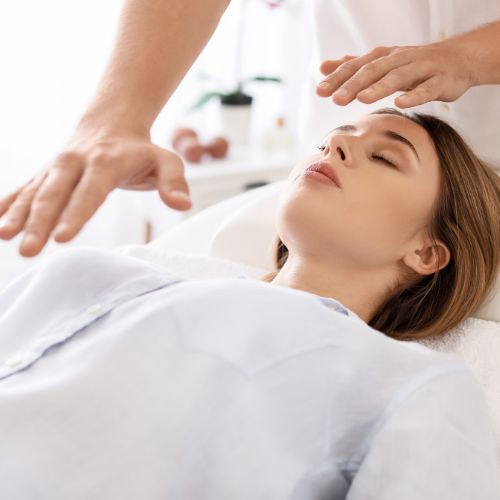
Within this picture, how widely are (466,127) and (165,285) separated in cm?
72

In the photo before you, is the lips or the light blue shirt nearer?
the light blue shirt

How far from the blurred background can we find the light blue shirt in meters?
1.33

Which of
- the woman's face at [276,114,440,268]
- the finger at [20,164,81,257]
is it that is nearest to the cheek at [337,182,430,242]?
the woman's face at [276,114,440,268]

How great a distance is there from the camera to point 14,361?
3.67ft

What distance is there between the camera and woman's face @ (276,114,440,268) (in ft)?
4.16

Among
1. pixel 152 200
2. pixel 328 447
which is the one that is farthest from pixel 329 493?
pixel 152 200

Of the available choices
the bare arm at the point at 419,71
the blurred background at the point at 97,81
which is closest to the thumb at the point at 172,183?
the bare arm at the point at 419,71

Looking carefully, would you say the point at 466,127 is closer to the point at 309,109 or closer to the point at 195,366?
the point at 309,109

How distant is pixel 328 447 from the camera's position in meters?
1.02

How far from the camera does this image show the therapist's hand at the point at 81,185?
3.01ft

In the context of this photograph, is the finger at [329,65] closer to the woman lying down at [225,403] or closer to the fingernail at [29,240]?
the woman lying down at [225,403]

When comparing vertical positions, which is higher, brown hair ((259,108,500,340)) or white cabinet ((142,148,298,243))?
brown hair ((259,108,500,340))

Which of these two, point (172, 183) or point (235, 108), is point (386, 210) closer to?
point (172, 183)

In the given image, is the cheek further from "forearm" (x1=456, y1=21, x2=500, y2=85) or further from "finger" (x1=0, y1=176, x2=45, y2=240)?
"finger" (x1=0, y1=176, x2=45, y2=240)
